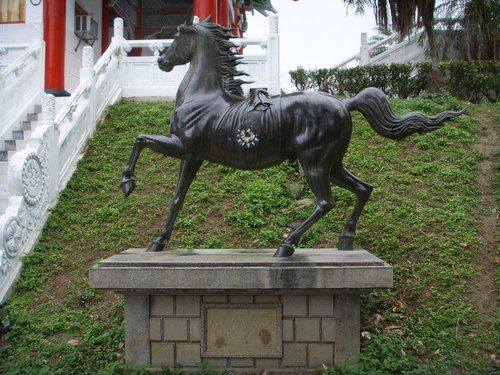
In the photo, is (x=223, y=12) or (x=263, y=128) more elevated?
(x=223, y=12)

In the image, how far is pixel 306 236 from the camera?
6121 millimetres

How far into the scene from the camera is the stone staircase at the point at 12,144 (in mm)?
7047

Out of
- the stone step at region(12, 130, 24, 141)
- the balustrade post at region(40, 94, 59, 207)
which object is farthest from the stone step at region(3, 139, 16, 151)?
the balustrade post at region(40, 94, 59, 207)

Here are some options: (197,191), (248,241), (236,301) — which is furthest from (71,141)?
(236,301)

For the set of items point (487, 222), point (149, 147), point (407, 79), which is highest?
point (407, 79)

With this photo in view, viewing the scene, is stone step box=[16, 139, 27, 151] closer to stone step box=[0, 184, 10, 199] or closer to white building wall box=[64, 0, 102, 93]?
stone step box=[0, 184, 10, 199]

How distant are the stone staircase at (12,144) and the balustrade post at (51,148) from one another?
1.95 ft

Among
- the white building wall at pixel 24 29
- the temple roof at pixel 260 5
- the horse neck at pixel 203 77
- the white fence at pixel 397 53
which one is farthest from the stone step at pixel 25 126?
the temple roof at pixel 260 5

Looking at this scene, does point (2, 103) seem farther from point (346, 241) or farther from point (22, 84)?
point (346, 241)

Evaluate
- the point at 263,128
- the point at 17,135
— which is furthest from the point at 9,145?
the point at 263,128

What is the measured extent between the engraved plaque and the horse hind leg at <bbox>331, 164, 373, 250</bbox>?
0.93 m

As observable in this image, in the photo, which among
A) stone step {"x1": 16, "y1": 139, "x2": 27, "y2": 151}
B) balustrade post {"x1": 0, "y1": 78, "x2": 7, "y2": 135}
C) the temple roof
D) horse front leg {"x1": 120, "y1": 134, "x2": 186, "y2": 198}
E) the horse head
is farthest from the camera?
the temple roof

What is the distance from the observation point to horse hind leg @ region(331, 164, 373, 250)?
4.30 m

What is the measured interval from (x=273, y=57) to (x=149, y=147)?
745 cm
